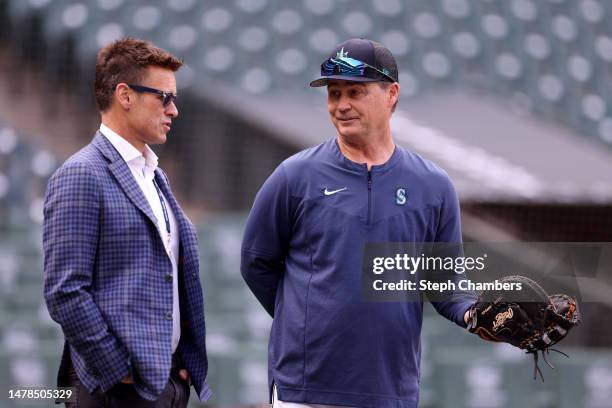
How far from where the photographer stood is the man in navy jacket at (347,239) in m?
1.95

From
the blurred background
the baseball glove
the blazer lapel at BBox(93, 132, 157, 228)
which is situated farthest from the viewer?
the blurred background

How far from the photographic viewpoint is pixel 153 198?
6.42 ft

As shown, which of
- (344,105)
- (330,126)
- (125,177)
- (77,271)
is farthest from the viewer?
(330,126)

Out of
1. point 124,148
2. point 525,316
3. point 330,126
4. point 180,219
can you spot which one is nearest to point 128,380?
point 180,219

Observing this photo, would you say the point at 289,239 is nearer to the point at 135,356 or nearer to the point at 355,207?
the point at 355,207

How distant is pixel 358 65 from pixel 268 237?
0.40m

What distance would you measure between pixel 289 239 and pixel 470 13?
6.46 m

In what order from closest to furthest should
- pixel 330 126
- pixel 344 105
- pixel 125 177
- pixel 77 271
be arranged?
1. pixel 77 271
2. pixel 125 177
3. pixel 344 105
4. pixel 330 126

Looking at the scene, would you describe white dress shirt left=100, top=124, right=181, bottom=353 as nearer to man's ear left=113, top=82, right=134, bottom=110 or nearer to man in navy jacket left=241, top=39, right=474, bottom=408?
man's ear left=113, top=82, right=134, bottom=110

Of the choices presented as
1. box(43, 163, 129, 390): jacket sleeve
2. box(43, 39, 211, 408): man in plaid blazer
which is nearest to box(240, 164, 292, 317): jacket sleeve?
box(43, 39, 211, 408): man in plaid blazer

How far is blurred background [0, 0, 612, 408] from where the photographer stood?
4.86 meters

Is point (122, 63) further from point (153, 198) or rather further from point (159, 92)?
point (153, 198)
